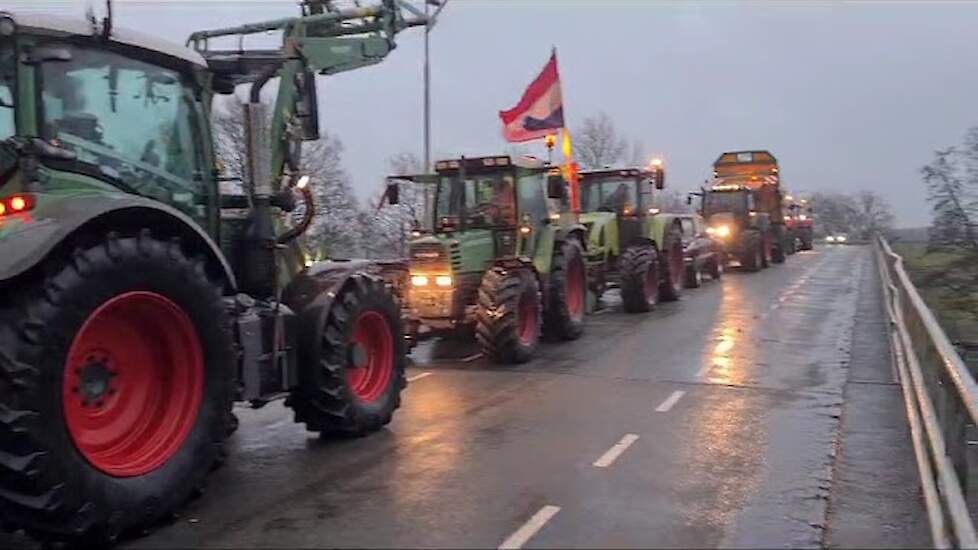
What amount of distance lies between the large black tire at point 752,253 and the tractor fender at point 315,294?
21187 millimetres

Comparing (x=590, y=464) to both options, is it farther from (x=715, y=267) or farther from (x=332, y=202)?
(x=332, y=202)

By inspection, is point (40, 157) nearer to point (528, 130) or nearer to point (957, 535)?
point (957, 535)

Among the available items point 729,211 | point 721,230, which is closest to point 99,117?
point 721,230

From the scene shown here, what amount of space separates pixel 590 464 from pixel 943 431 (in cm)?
235

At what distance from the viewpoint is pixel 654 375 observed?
10898 mm

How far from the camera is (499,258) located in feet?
43.0

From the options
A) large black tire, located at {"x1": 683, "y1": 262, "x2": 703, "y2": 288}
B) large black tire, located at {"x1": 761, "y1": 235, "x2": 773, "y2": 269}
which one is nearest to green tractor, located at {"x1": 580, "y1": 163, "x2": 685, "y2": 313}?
large black tire, located at {"x1": 683, "y1": 262, "x2": 703, "y2": 288}

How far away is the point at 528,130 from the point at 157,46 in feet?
36.5

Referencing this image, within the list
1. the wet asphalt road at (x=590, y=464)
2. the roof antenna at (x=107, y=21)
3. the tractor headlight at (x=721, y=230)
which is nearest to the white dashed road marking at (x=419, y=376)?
the wet asphalt road at (x=590, y=464)

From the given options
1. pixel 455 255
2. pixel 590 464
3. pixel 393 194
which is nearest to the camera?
pixel 590 464

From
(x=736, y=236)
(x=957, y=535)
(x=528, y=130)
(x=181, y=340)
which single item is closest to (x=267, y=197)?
(x=181, y=340)

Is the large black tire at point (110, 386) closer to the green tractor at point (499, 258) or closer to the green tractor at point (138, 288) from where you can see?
the green tractor at point (138, 288)

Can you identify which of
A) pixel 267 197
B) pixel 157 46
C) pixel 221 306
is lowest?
pixel 221 306

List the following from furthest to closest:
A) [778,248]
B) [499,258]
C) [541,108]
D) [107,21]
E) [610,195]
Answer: [778,248] → [610,195] → [541,108] → [499,258] → [107,21]
